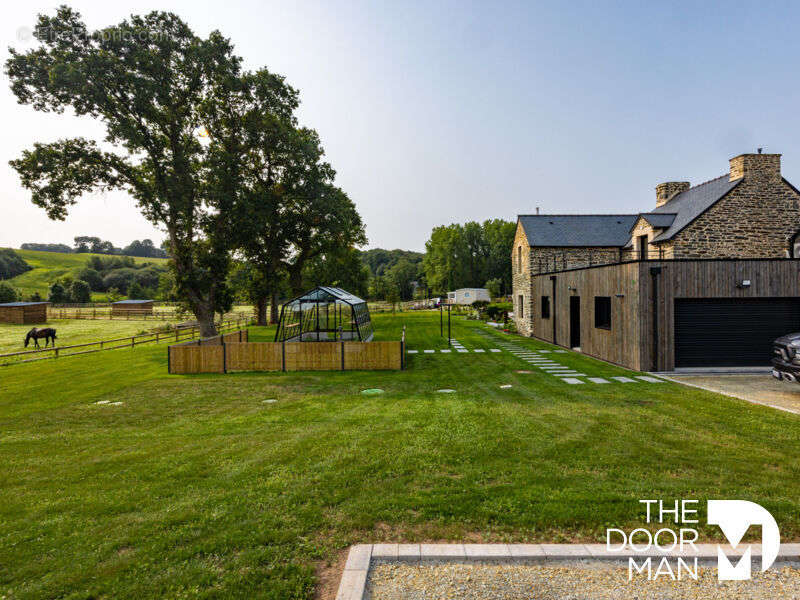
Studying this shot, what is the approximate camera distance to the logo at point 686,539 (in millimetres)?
3512

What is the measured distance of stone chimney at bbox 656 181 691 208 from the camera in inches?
874

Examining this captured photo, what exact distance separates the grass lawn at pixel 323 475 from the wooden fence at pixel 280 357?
12.6 ft

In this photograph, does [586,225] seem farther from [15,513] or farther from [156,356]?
[15,513]

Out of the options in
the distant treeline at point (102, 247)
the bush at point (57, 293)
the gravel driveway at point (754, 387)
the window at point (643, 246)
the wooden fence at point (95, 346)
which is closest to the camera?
the gravel driveway at point (754, 387)

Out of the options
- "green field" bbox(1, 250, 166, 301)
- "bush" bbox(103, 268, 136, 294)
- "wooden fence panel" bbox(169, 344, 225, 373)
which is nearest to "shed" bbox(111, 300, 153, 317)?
"green field" bbox(1, 250, 166, 301)

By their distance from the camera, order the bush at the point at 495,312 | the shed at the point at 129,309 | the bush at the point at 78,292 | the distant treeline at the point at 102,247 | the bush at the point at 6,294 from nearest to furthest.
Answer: the bush at the point at 495,312
the shed at the point at 129,309
the bush at the point at 6,294
the bush at the point at 78,292
the distant treeline at the point at 102,247

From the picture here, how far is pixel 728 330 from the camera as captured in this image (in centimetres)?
1301

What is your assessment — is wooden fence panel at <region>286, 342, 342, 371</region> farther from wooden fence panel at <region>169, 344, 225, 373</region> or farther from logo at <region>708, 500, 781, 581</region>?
logo at <region>708, 500, 781, 581</region>

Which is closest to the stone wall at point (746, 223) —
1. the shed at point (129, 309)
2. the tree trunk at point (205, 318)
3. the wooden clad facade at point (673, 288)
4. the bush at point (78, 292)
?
the wooden clad facade at point (673, 288)

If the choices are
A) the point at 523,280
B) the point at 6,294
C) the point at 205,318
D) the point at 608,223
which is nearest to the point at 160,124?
the point at 205,318

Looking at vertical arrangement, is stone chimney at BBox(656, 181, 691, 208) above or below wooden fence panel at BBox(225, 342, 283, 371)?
above

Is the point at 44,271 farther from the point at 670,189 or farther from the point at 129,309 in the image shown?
the point at 670,189

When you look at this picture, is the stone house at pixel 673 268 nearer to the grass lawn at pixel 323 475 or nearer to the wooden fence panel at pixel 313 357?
the grass lawn at pixel 323 475

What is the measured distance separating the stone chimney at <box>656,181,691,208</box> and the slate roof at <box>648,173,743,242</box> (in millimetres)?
1420
